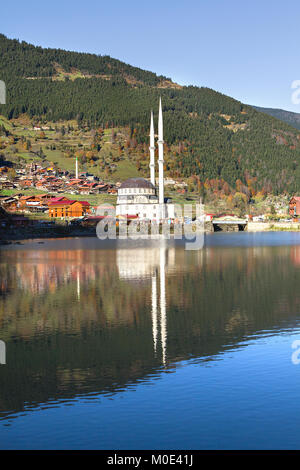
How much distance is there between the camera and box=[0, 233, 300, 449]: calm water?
12.4m

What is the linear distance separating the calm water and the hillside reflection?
6 centimetres

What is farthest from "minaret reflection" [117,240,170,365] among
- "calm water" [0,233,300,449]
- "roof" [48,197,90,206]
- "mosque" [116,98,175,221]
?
"mosque" [116,98,175,221]

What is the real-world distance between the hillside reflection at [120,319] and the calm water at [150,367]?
0.19 ft

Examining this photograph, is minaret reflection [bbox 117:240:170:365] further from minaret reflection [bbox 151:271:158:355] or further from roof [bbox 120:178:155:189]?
roof [bbox 120:178:155:189]

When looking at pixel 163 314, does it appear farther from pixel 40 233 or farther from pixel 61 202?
pixel 61 202

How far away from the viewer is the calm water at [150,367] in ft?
40.7

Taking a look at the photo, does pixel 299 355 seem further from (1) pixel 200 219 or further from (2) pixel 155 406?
(1) pixel 200 219

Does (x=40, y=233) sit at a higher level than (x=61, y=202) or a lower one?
lower

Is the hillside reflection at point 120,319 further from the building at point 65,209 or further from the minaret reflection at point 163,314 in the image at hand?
the building at point 65,209

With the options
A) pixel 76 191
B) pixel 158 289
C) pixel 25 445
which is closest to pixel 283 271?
pixel 158 289

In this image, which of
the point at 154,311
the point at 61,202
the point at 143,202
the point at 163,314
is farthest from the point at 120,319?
the point at 143,202

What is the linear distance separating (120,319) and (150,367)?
7667mm

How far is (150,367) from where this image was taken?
668 inches
